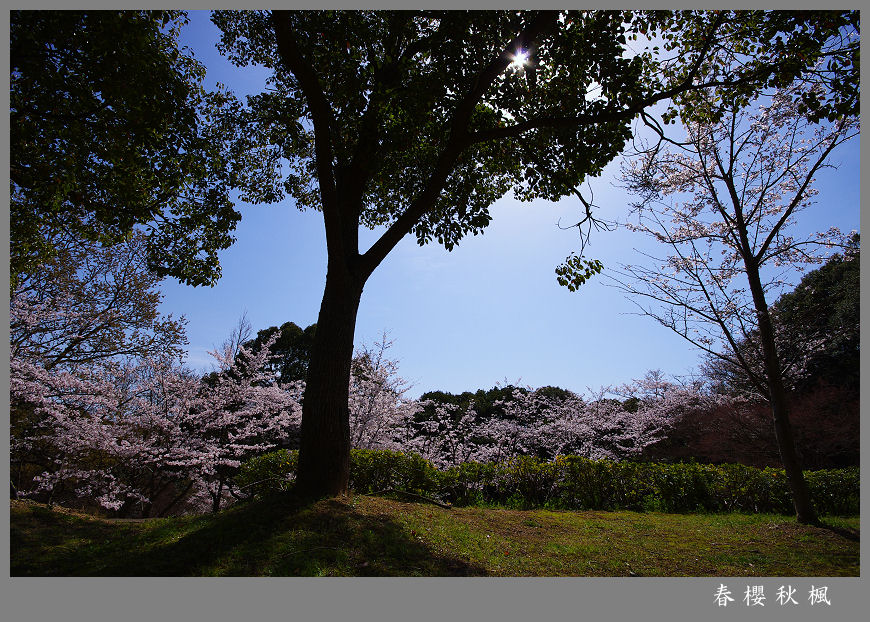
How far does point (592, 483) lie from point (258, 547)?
7.34 metres

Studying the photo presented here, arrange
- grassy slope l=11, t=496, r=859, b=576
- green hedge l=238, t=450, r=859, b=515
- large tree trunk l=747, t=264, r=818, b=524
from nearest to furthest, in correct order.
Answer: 1. grassy slope l=11, t=496, r=859, b=576
2. large tree trunk l=747, t=264, r=818, b=524
3. green hedge l=238, t=450, r=859, b=515

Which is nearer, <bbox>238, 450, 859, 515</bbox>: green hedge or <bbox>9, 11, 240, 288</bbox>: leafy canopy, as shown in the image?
<bbox>9, 11, 240, 288</bbox>: leafy canopy

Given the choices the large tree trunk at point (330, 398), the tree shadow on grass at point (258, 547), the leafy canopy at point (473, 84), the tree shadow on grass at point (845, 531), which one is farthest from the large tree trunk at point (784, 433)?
the large tree trunk at point (330, 398)

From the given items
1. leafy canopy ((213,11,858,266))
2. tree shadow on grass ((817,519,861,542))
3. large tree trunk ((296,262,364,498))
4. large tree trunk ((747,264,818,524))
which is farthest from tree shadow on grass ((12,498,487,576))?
large tree trunk ((747,264,818,524))

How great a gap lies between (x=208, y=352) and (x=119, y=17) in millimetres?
8774

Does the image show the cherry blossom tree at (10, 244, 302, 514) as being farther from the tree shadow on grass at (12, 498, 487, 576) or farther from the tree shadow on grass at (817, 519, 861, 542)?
the tree shadow on grass at (817, 519, 861, 542)

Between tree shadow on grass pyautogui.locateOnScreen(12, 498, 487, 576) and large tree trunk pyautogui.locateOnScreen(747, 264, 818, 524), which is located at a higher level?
large tree trunk pyautogui.locateOnScreen(747, 264, 818, 524)

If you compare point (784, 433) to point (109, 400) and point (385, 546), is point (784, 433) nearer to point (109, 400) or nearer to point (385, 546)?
point (385, 546)

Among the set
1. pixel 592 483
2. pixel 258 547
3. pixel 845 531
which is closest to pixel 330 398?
pixel 258 547

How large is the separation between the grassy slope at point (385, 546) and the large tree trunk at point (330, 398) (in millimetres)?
347

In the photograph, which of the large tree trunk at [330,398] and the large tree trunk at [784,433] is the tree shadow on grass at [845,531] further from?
the large tree trunk at [330,398]

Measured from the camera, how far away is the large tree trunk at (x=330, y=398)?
490 cm

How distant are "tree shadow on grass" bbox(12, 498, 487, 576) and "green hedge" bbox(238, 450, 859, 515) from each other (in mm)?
2996

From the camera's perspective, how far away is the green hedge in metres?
7.79
